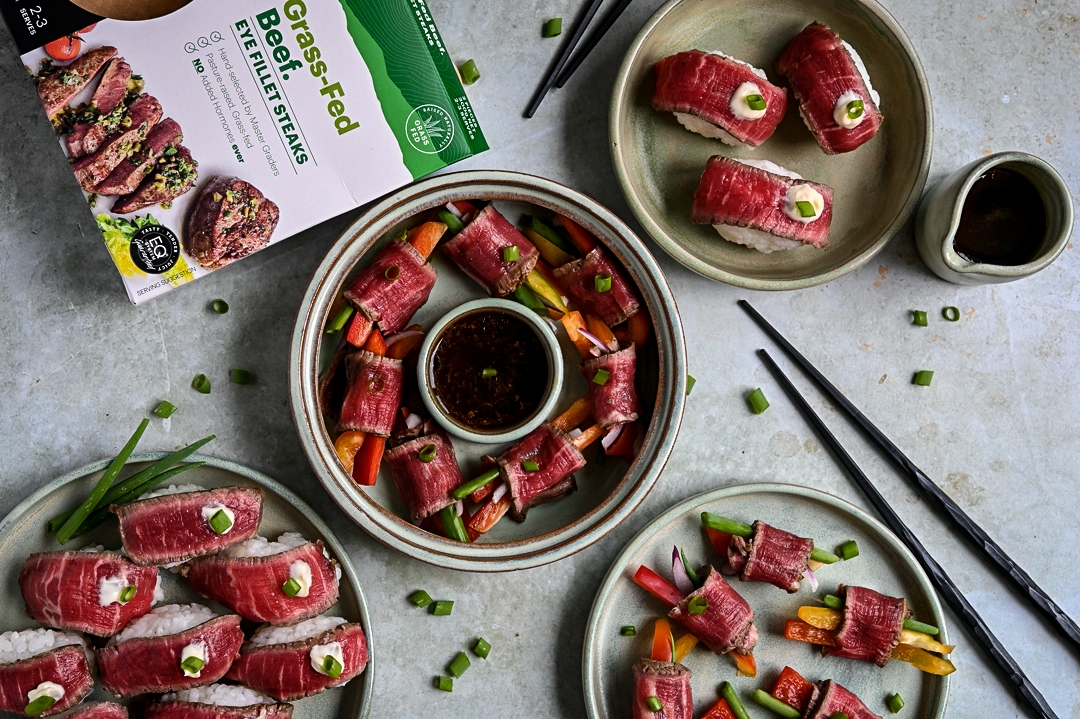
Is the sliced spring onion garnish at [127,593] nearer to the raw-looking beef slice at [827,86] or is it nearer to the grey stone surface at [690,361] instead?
the grey stone surface at [690,361]

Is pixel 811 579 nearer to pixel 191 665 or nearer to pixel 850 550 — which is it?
pixel 850 550

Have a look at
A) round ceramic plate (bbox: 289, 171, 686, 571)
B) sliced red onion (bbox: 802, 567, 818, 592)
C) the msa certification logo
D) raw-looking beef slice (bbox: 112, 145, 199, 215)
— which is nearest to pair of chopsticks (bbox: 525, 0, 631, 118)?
round ceramic plate (bbox: 289, 171, 686, 571)

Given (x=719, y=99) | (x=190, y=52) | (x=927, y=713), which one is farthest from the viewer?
(x=927, y=713)

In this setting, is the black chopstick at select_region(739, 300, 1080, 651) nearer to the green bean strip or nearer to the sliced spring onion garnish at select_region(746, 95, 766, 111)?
the sliced spring onion garnish at select_region(746, 95, 766, 111)

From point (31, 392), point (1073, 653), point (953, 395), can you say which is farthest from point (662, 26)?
point (1073, 653)

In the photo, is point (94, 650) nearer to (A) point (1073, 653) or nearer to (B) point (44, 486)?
(B) point (44, 486)
